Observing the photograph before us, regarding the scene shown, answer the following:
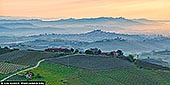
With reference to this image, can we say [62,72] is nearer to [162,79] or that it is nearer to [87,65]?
[87,65]

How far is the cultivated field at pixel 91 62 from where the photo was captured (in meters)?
89.2

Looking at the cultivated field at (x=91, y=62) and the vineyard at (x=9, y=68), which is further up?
the vineyard at (x=9, y=68)

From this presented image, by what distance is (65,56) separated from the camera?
3907 inches

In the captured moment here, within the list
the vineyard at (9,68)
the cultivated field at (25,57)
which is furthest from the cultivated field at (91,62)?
the vineyard at (9,68)

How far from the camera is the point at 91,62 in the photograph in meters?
93.8

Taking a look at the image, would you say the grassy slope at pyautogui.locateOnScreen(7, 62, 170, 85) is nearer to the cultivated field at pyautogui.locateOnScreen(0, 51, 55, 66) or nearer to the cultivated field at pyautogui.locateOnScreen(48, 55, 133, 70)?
the cultivated field at pyautogui.locateOnScreen(48, 55, 133, 70)

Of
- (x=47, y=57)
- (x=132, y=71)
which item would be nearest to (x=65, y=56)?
(x=47, y=57)

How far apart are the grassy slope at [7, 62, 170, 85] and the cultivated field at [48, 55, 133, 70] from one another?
341cm

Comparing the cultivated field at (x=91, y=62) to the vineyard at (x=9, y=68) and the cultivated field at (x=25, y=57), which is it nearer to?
the cultivated field at (x=25, y=57)

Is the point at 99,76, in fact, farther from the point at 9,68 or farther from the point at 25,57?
the point at 25,57

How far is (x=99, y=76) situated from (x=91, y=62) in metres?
14.4

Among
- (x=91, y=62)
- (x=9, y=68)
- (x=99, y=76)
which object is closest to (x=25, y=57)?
(x=91, y=62)

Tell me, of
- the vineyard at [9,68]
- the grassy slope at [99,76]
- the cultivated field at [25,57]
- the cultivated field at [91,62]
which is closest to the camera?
the grassy slope at [99,76]

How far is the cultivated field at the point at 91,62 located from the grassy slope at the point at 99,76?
3.41 m
